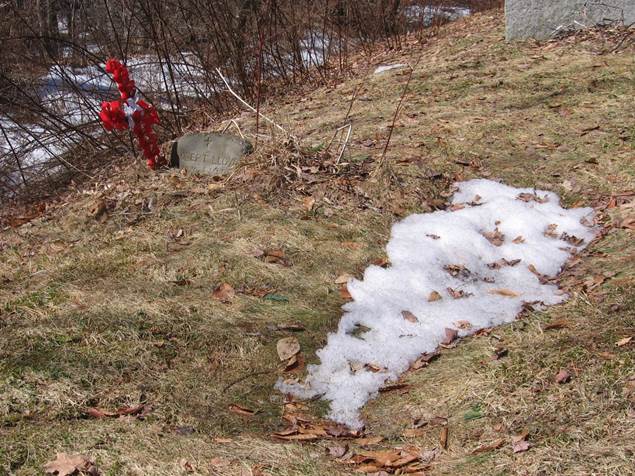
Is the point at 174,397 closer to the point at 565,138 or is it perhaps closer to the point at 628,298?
the point at 628,298

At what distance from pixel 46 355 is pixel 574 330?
2599mm

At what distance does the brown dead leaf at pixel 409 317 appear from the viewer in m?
3.86

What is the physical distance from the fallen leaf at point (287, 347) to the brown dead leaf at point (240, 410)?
1.37ft

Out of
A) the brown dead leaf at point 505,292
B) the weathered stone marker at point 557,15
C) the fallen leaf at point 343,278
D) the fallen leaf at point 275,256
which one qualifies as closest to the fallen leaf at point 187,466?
the fallen leaf at point 343,278

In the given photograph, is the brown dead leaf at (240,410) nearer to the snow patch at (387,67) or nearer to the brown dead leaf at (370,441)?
the brown dead leaf at (370,441)

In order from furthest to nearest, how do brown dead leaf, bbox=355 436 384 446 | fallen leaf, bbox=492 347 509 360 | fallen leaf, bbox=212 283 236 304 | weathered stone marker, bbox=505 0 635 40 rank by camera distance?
weathered stone marker, bbox=505 0 635 40 < fallen leaf, bbox=212 283 236 304 < fallen leaf, bbox=492 347 509 360 < brown dead leaf, bbox=355 436 384 446

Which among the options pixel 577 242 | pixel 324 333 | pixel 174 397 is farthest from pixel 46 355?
pixel 577 242

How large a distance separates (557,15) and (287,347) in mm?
6718

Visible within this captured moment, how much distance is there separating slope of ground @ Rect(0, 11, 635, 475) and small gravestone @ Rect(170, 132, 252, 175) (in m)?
0.17

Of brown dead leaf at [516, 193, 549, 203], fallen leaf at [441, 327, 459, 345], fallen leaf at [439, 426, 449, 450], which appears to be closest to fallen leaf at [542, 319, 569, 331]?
fallen leaf at [441, 327, 459, 345]

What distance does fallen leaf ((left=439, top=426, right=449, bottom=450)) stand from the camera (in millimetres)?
2814

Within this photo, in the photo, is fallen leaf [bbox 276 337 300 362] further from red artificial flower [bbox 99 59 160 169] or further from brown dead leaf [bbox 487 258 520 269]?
red artificial flower [bbox 99 59 160 169]

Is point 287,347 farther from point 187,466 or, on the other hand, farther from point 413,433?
point 187,466

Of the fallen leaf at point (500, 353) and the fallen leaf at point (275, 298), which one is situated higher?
the fallen leaf at point (275, 298)
